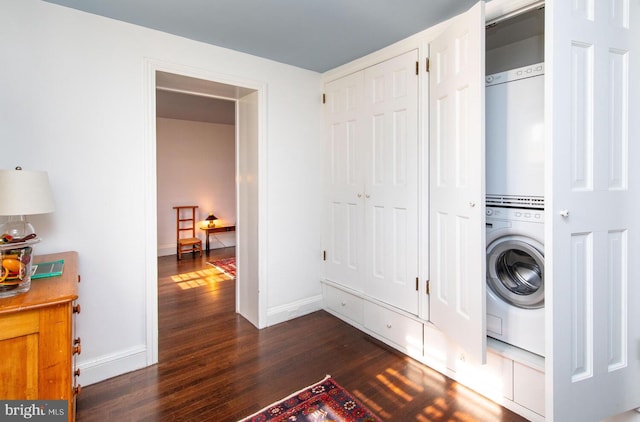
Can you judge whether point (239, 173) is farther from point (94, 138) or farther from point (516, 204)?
point (516, 204)

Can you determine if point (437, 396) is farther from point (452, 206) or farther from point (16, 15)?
point (16, 15)

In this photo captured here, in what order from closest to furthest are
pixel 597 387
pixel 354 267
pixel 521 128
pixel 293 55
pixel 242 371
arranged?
1. pixel 597 387
2. pixel 521 128
3. pixel 242 371
4. pixel 293 55
5. pixel 354 267

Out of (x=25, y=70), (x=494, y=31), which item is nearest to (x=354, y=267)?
(x=494, y=31)

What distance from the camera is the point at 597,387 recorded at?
1424 mm

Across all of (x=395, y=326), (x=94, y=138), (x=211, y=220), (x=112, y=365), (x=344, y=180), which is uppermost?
(x=94, y=138)

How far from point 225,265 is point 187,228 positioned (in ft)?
5.02

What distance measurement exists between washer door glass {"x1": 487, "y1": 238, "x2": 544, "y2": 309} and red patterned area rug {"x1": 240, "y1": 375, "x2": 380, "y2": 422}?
101 cm

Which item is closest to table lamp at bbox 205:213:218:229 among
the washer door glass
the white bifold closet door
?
the white bifold closet door

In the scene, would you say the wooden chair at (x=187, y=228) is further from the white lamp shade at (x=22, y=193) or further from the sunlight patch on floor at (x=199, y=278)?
the white lamp shade at (x=22, y=193)

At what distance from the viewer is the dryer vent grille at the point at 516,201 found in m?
1.67

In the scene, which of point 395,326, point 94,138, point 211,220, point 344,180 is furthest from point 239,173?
point 211,220

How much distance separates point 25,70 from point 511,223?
2870mm

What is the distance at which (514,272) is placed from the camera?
1.90 m

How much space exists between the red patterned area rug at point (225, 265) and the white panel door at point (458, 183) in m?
3.25
